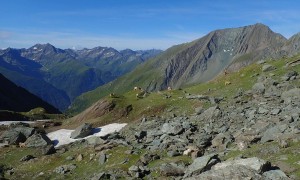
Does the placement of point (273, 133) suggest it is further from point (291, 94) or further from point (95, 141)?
point (95, 141)

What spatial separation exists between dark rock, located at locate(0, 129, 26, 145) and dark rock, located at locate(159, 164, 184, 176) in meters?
32.1

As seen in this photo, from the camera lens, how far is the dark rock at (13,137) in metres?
54.9

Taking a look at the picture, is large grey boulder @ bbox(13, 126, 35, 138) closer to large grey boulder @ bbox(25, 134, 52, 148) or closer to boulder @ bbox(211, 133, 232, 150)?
large grey boulder @ bbox(25, 134, 52, 148)

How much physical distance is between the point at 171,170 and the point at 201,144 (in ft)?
23.7

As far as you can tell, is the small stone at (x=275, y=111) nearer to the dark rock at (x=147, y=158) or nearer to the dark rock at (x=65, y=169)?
the dark rock at (x=147, y=158)

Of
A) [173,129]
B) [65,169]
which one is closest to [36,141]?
[65,169]

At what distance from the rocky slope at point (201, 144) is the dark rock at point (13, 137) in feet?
1.42

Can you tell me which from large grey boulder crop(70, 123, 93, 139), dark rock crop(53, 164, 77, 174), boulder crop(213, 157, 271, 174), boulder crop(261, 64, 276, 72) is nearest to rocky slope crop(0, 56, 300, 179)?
boulder crop(213, 157, 271, 174)

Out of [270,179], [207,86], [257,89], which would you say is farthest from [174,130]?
[207,86]

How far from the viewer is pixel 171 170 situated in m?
29.9

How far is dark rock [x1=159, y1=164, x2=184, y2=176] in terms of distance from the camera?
29.7 metres

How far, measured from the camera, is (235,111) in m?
45.8

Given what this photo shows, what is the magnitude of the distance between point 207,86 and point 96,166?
128 feet

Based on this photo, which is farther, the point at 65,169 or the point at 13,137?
the point at 13,137
